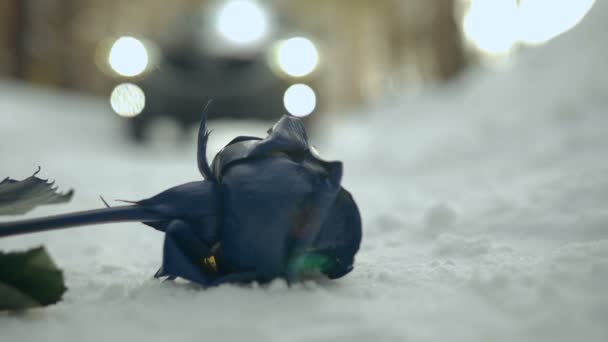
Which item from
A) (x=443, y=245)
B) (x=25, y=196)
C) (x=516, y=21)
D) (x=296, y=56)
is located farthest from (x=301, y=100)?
(x=25, y=196)

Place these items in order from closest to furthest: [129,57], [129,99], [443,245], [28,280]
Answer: [28,280] → [443,245] → [129,57] → [129,99]

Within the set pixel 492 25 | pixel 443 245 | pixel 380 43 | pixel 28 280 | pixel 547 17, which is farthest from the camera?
pixel 380 43

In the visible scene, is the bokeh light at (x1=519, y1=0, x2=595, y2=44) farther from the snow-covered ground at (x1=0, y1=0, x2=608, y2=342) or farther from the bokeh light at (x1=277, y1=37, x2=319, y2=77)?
the bokeh light at (x1=277, y1=37, x2=319, y2=77)

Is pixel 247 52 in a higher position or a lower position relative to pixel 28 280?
higher

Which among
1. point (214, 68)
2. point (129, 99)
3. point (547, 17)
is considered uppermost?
point (547, 17)

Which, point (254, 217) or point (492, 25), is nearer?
point (254, 217)

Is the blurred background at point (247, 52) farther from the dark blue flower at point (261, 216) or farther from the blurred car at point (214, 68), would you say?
the dark blue flower at point (261, 216)

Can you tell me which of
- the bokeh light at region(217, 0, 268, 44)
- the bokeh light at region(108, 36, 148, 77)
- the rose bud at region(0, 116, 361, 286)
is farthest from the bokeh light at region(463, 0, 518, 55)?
the rose bud at region(0, 116, 361, 286)

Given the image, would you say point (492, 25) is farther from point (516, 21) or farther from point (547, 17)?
point (547, 17)
